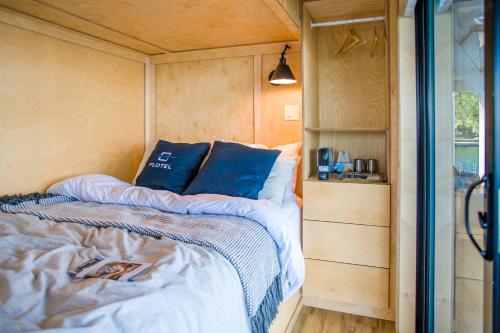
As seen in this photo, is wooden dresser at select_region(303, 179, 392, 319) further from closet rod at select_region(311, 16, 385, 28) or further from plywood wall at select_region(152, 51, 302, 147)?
closet rod at select_region(311, 16, 385, 28)

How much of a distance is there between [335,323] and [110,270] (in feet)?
4.98

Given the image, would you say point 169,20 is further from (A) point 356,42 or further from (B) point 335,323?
(B) point 335,323

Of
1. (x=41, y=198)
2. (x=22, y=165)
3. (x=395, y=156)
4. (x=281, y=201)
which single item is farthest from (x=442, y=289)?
(x=22, y=165)

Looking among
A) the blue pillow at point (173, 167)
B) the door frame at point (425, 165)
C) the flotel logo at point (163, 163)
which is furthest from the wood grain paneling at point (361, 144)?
the flotel logo at point (163, 163)

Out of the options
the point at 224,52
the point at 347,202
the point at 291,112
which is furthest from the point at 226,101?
the point at 347,202

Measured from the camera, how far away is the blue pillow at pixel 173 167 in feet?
7.36

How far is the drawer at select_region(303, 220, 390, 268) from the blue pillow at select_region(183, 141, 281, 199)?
458 millimetres

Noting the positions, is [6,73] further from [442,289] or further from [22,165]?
[442,289]

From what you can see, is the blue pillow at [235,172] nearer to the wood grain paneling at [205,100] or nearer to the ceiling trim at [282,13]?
the wood grain paneling at [205,100]

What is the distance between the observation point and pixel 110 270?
1019mm

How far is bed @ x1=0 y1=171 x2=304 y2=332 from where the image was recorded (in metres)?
0.81

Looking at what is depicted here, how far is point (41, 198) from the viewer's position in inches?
77.3

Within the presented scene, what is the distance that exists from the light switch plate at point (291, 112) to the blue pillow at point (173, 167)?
660mm

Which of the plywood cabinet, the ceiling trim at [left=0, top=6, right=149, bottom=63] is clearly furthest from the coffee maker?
the ceiling trim at [left=0, top=6, right=149, bottom=63]
